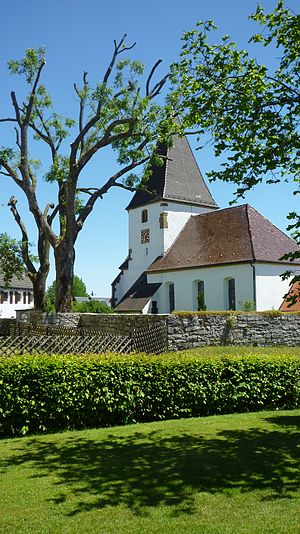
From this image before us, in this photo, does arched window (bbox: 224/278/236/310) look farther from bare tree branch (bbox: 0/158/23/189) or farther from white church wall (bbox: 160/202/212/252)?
bare tree branch (bbox: 0/158/23/189)

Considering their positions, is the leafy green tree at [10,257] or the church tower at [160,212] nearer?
the leafy green tree at [10,257]

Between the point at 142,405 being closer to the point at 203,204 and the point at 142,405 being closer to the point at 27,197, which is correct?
the point at 27,197

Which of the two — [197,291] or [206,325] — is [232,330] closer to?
[206,325]

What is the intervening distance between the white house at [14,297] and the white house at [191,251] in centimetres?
2116

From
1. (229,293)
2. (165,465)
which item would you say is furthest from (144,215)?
(165,465)

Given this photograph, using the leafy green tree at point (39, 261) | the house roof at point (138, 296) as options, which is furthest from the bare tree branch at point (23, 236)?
the house roof at point (138, 296)

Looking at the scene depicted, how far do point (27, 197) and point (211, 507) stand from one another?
25.6 metres

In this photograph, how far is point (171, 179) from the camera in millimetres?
49469

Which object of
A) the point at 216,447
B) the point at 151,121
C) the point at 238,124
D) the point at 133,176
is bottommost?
the point at 216,447

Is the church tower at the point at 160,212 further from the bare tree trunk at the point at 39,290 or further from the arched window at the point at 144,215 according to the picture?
the bare tree trunk at the point at 39,290

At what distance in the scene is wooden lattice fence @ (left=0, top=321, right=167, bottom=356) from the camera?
12938 millimetres

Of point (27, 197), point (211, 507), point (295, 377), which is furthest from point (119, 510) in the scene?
point (27, 197)

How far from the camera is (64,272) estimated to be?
91.8ft

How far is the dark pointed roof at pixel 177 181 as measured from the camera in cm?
4875
